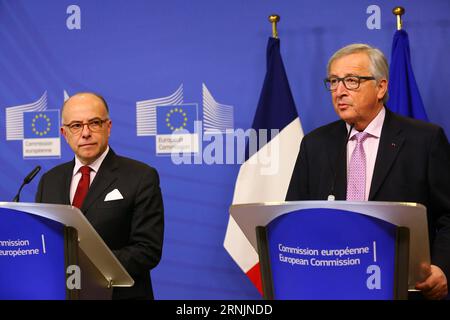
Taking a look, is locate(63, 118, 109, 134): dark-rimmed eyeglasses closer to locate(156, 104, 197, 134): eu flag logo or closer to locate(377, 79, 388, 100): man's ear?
locate(377, 79, 388, 100): man's ear

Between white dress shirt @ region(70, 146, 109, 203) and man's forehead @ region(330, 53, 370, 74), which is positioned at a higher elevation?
man's forehead @ region(330, 53, 370, 74)

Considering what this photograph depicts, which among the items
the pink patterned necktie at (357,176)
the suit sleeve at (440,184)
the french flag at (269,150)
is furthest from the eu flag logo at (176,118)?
the suit sleeve at (440,184)

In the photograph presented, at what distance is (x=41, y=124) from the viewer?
16.1 ft

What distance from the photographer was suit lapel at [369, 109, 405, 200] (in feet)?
8.76

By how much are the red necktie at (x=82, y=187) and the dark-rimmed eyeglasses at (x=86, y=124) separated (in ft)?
0.58

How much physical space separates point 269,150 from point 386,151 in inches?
62.0

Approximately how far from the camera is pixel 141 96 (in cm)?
475

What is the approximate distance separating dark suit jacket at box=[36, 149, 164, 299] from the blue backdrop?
162cm

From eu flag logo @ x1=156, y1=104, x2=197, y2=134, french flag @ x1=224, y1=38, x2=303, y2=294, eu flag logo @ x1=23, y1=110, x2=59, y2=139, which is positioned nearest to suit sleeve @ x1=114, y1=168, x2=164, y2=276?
french flag @ x1=224, y1=38, x2=303, y2=294

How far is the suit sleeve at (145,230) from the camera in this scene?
8.98 feet

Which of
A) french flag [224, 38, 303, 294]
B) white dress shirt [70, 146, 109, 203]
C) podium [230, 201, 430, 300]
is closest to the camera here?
podium [230, 201, 430, 300]

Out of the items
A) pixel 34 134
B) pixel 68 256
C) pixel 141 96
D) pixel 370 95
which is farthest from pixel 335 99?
pixel 34 134

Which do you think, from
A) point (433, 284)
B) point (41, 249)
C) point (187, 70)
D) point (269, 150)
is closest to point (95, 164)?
point (41, 249)

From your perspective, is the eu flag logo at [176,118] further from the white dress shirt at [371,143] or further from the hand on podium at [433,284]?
the hand on podium at [433,284]
